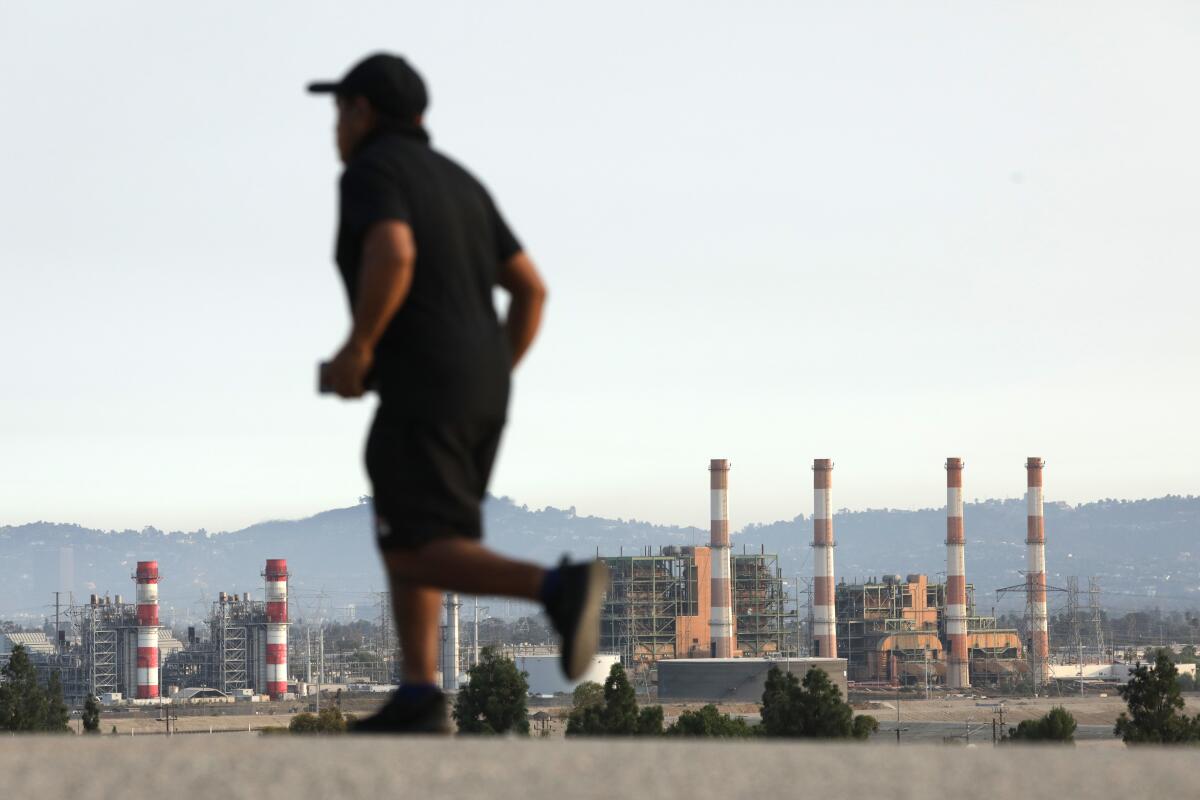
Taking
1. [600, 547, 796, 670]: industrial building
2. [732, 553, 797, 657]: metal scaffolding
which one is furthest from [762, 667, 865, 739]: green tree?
[732, 553, 797, 657]: metal scaffolding

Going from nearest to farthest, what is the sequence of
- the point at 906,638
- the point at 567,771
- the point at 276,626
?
the point at 567,771
the point at 276,626
the point at 906,638

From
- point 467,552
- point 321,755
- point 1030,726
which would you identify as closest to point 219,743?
point 321,755

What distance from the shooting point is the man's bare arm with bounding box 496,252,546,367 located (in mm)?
4965

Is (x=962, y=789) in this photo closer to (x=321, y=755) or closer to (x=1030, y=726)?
(x=321, y=755)

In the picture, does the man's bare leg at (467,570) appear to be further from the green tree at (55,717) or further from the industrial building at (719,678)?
the industrial building at (719,678)

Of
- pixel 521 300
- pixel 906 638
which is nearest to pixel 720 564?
pixel 906 638

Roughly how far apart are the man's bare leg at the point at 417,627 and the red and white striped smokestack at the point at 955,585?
280ft

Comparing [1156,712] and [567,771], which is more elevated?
[567,771]

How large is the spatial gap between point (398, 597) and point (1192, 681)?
118m

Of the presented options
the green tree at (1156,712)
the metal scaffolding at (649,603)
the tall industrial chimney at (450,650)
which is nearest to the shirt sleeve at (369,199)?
the green tree at (1156,712)

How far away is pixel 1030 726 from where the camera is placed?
52438mm

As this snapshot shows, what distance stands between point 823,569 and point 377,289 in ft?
287

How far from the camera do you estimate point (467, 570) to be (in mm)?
4312

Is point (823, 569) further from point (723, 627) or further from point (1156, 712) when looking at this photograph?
point (1156, 712)
